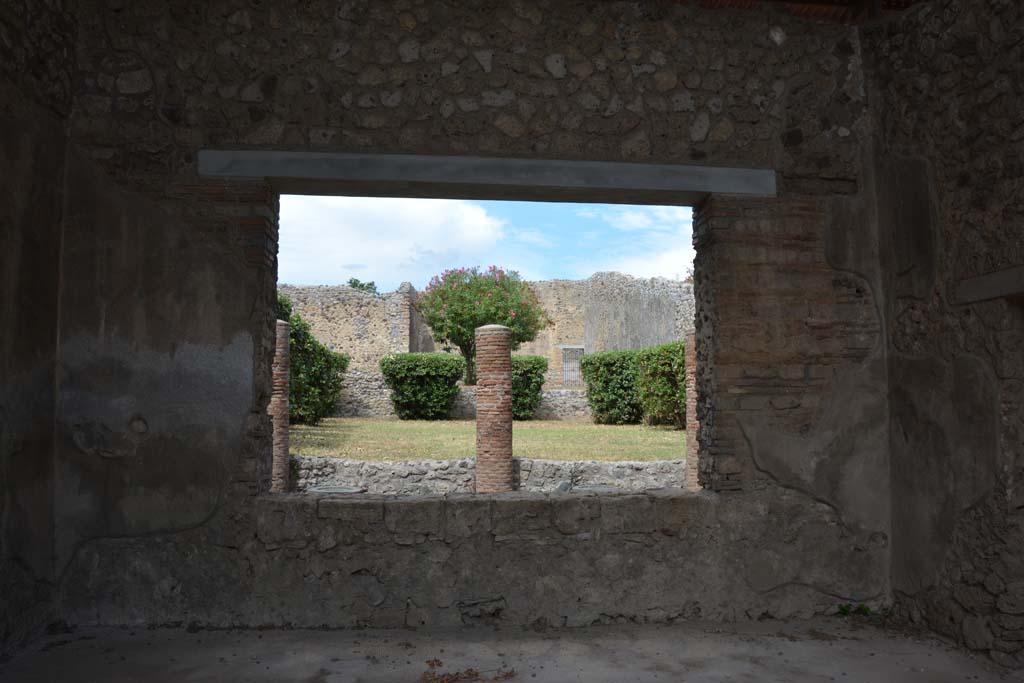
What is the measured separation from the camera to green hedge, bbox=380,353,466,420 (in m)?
18.9

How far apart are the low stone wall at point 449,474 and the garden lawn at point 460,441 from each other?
19.7 inches

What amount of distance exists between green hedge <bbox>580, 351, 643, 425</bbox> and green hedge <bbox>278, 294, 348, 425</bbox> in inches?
255

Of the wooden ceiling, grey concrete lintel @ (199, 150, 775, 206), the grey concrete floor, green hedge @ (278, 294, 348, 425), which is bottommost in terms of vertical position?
the grey concrete floor

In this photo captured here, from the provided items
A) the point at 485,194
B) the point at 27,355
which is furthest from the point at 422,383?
the point at 27,355

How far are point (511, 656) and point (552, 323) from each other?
24861mm

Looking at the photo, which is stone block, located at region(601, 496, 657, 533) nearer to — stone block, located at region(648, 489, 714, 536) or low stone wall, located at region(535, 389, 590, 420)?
stone block, located at region(648, 489, 714, 536)

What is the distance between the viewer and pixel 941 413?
382cm

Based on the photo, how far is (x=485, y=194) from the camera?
170 inches

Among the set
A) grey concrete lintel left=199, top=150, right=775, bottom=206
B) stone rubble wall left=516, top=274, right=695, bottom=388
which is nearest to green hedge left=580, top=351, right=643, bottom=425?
stone rubble wall left=516, top=274, right=695, bottom=388

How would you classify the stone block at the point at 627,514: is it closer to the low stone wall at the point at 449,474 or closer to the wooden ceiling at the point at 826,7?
the wooden ceiling at the point at 826,7

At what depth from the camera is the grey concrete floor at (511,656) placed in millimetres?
3270

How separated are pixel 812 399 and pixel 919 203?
1221 millimetres

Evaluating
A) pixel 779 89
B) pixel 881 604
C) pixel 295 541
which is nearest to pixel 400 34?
pixel 779 89

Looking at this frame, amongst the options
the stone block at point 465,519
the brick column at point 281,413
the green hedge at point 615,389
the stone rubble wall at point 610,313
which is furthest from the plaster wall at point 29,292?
the green hedge at point 615,389
